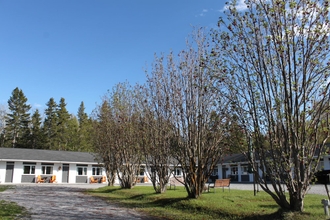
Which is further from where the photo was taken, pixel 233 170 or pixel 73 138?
pixel 73 138

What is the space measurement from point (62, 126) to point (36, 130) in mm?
5600

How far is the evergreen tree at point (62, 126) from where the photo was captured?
211ft

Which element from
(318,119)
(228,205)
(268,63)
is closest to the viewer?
(318,119)

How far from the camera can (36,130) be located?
6444cm

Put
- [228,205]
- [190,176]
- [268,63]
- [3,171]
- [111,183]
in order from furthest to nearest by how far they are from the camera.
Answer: [3,171] < [111,183] < [190,176] < [228,205] < [268,63]

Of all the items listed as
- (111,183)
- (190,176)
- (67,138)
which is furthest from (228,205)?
(67,138)

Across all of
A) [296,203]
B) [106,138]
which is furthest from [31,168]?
[296,203]

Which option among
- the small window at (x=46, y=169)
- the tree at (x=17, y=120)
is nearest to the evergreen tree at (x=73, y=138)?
the tree at (x=17, y=120)

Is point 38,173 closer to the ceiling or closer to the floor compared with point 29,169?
closer to the floor

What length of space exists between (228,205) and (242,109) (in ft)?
13.0

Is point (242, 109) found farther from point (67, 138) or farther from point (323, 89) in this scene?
point (67, 138)

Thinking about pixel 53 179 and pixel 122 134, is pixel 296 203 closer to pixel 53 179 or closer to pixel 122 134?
pixel 122 134

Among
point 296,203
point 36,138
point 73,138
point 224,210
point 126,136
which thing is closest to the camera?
point 296,203

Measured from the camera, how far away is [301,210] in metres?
8.10
